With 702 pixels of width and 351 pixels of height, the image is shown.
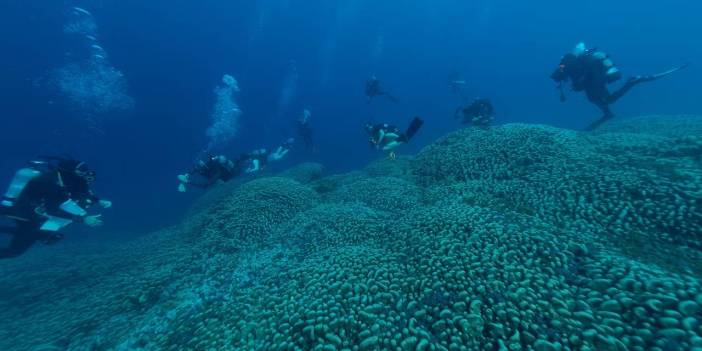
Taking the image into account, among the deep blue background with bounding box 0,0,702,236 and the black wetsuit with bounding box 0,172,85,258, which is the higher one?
the deep blue background with bounding box 0,0,702,236

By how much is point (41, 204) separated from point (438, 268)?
12.6m

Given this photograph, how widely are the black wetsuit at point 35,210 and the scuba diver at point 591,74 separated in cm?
2074

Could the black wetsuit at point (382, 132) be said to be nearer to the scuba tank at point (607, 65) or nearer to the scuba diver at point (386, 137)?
the scuba diver at point (386, 137)

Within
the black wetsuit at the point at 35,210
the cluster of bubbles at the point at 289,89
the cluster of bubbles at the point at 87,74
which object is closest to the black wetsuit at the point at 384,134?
the black wetsuit at the point at 35,210

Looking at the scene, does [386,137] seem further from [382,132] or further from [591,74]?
[591,74]

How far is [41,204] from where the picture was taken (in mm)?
10469

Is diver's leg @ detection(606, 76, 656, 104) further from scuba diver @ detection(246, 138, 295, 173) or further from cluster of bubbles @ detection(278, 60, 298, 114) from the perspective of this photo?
cluster of bubbles @ detection(278, 60, 298, 114)

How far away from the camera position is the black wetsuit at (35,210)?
10.2 metres

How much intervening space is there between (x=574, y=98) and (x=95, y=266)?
109465 millimetres

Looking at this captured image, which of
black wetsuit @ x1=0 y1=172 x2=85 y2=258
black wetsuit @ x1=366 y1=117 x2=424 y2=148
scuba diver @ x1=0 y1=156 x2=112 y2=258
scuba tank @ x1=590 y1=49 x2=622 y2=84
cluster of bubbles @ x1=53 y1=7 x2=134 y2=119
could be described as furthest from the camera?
cluster of bubbles @ x1=53 y1=7 x2=134 y2=119

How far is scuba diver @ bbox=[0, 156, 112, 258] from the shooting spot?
10.0 meters

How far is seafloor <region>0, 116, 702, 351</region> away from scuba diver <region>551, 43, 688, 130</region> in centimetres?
641

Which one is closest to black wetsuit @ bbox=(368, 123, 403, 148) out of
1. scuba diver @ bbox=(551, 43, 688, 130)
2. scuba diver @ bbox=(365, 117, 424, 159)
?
scuba diver @ bbox=(365, 117, 424, 159)

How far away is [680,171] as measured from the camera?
7.75 meters
